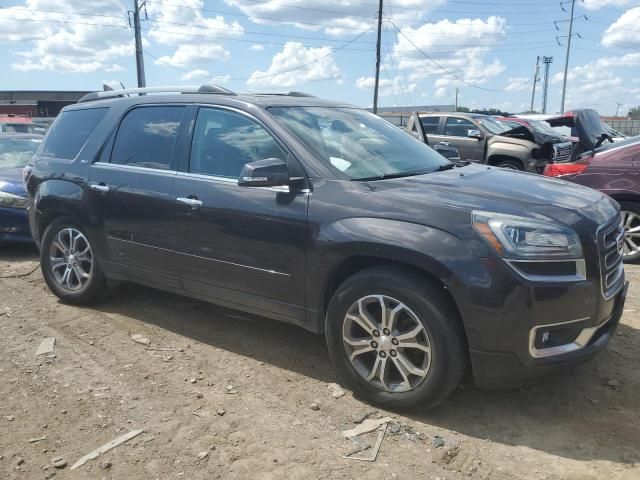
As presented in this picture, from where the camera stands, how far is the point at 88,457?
9.46 ft

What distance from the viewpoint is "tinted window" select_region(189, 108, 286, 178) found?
383 centimetres

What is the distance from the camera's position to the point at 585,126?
24.1 ft

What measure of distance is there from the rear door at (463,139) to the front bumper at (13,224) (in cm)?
862

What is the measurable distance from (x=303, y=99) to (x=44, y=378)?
2.71 metres

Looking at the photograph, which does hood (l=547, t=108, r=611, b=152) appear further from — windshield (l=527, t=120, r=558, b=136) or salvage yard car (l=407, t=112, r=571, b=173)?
windshield (l=527, t=120, r=558, b=136)

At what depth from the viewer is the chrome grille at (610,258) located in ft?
10.2

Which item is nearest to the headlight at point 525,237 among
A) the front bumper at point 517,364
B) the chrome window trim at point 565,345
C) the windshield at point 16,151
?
the chrome window trim at point 565,345

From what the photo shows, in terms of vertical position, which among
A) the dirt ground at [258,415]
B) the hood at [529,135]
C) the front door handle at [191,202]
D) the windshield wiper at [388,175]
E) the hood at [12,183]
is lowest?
the dirt ground at [258,415]

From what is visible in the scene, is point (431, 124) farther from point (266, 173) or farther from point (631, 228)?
point (266, 173)

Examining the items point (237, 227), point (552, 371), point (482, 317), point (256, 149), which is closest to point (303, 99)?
point (256, 149)

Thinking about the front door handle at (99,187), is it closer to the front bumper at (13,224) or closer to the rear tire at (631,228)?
the front bumper at (13,224)

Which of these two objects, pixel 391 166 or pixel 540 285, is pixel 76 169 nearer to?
pixel 391 166

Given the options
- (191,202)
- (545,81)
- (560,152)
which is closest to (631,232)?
(191,202)

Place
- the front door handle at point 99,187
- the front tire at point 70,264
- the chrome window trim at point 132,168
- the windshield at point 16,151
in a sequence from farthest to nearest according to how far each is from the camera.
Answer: the windshield at point 16,151, the front tire at point 70,264, the front door handle at point 99,187, the chrome window trim at point 132,168
